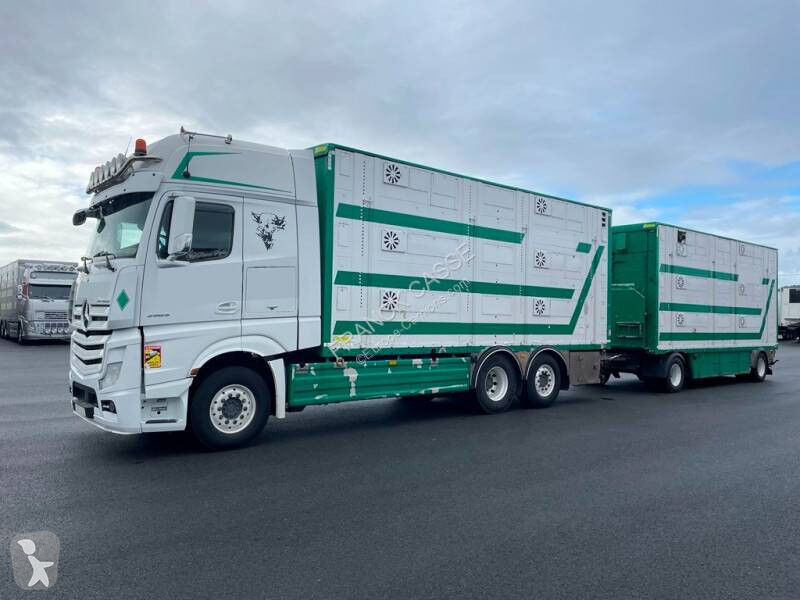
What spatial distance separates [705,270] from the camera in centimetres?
1590

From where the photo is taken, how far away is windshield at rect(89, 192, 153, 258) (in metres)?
7.16

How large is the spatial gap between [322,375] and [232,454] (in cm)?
156

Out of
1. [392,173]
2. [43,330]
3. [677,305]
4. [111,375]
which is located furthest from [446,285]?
[43,330]

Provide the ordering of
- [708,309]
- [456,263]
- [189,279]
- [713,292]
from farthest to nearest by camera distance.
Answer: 1. [713,292]
2. [708,309]
3. [456,263]
4. [189,279]

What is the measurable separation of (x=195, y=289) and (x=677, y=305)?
11.6 m

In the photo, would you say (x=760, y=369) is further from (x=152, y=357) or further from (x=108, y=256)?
(x=108, y=256)

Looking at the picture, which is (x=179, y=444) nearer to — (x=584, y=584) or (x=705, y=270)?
(x=584, y=584)

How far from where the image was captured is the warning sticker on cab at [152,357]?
6.89 m

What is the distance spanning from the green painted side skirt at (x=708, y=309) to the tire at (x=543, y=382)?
4164mm

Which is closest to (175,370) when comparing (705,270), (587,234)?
(587,234)

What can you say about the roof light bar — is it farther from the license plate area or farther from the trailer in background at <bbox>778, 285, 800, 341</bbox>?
the trailer in background at <bbox>778, 285, 800, 341</bbox>

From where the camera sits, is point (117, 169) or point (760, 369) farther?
point (760, 369)

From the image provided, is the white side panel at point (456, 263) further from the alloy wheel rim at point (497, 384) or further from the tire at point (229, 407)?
the tire at point (229, 407)

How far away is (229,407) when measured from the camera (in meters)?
7.46
